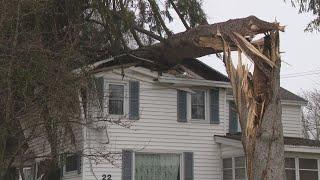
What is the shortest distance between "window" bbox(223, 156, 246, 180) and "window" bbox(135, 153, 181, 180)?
190 cm

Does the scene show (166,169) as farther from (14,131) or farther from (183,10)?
(14,131)

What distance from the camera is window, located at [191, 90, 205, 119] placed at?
72.3 feet

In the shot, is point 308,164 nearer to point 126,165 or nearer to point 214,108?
point 214,108

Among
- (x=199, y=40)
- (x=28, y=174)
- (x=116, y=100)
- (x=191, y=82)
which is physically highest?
(x=199, y=40)

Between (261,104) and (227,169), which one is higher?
(261,104)

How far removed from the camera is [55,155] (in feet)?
43.6

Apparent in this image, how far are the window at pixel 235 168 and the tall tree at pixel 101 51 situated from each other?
6517 mm

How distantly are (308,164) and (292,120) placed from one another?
4729 millimetres

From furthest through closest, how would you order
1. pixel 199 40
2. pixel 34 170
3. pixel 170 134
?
pixel 34 170 < pixel 170 134 < pixel 199 40

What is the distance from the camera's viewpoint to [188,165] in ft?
70.5

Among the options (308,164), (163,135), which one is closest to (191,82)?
(163,135)

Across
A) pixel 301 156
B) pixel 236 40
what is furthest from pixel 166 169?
pixel 236 40

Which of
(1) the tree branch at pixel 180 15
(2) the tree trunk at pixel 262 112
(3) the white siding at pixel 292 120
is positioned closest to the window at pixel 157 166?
(1) the tree branch at pixel 180 15

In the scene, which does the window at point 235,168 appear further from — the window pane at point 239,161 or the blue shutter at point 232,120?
the blue shutter at point 232,120
